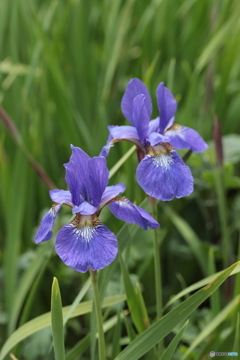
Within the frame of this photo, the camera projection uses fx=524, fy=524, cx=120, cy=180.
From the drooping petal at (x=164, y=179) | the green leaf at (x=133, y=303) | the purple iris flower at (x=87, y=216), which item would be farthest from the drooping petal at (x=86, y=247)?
the green leaf at (x=133, y=303)

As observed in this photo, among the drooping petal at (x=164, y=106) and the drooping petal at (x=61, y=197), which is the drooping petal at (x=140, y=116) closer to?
the drooping petal at (x=164, y=106)

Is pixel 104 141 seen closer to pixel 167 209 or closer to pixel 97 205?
pixel 167 209

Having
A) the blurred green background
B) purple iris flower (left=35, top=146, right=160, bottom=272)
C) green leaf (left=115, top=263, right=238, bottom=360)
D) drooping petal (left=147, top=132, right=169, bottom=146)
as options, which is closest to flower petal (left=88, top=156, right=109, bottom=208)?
purple iris flower (left=35, top=146, right=160, bottom=272)

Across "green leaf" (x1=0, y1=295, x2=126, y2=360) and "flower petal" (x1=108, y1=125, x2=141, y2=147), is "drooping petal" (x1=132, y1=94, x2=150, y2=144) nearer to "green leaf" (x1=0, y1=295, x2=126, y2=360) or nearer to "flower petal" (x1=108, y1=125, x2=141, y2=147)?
"flower petal" (x1=108, y1=125, x2=141, y2=147)

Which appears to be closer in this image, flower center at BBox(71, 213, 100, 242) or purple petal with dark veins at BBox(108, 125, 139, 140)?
flower center at BBox(71, 213, 100, 242)

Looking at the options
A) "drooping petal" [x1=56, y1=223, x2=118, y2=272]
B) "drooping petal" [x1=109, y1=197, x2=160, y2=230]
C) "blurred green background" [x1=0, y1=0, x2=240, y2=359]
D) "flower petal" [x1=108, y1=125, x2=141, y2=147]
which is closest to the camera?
"drooping petal" [x1=56, y1=223, x2=118, y2=272]

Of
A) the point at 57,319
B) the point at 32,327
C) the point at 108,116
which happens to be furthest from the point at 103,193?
the point at 108,116
